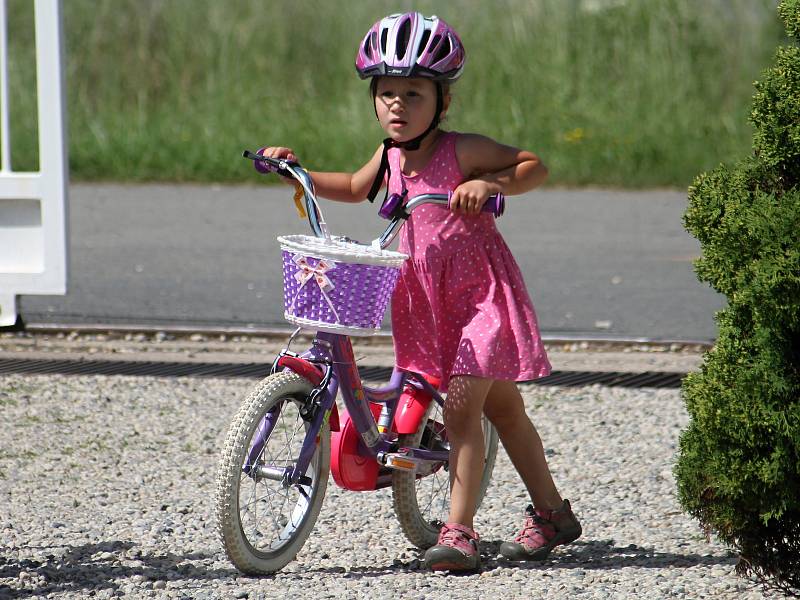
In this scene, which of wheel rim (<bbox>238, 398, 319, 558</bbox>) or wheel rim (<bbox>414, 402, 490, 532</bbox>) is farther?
wheel rim (<bbox>414, 402, 490, 532</bbox>)

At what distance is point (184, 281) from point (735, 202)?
18.2 feet

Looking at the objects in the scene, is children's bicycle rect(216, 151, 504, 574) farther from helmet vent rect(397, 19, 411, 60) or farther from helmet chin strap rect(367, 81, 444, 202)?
helmet vent rect(397, 19, 411, 60)

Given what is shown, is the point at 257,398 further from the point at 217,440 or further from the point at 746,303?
the point at 217,440

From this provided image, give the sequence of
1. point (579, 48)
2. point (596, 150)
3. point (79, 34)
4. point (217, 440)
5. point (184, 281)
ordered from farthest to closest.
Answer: point (79, 34) → point (579, 48) → point (596, 150) → point (184, 281) → point (217, 440)

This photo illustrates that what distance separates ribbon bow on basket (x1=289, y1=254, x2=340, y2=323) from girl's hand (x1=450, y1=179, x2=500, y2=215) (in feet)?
1.25

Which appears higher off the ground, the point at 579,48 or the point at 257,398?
the point at 579,48

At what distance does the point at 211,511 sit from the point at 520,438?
1050mm

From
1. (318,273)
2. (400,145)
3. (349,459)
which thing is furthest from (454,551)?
(400,145)

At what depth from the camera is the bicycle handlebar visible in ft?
11.2

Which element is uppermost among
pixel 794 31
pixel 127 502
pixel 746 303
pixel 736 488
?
pixel 794 31

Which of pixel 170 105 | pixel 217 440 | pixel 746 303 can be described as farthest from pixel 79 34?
pixel 746 303

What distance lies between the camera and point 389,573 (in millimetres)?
3688

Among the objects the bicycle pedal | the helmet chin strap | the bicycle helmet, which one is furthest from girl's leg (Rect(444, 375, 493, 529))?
the bicycle helmet

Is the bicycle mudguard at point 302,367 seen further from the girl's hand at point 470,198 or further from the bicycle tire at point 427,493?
the girl's hand at point 470,198
